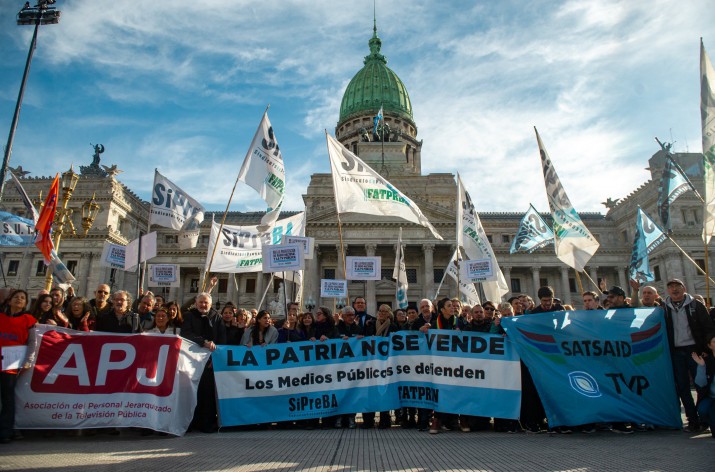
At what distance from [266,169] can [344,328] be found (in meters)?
5.42

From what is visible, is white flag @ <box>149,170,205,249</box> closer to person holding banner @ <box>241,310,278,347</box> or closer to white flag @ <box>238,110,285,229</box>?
white flag @ <box>238,110,285,229</box>

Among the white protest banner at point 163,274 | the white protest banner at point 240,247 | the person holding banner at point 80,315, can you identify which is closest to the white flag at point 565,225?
the white protest banner at point 240,247

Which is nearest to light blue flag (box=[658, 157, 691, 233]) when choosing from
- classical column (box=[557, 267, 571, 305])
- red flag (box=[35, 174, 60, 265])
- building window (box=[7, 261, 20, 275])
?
red flag (box=[35, 174, 60, 265])

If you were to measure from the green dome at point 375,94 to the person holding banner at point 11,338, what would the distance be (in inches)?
2334

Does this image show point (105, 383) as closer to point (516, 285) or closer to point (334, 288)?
point (334, 288)

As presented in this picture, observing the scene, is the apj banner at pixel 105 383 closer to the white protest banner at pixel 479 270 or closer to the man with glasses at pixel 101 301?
the man with glasses at pixel 101 301

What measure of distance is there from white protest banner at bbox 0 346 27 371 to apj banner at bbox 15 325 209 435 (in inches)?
5.5

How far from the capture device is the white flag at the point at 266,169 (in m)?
11.6

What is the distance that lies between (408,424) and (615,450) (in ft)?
10.4

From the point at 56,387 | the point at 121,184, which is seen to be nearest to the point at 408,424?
the point at 56,387

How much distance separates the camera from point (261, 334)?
8.16 m

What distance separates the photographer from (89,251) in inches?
1526

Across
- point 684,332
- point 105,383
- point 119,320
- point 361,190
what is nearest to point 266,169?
point 361,190

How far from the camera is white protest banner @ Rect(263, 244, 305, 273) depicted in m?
12.3
